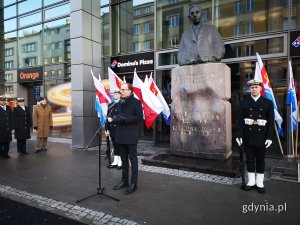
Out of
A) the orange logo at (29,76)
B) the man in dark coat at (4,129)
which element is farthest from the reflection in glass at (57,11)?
the man in dark coat at (4,129)

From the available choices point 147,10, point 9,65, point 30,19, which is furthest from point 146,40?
point 9,65

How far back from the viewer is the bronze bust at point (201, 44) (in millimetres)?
7043

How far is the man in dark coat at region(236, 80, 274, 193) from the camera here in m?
4.87

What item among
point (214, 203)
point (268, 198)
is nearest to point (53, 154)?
point (214, 203)

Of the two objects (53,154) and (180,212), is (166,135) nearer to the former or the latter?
(53,154)

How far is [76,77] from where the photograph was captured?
984cm

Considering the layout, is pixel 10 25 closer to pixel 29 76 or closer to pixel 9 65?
pixel 9 65

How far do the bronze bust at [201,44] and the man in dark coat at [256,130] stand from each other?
2305mm

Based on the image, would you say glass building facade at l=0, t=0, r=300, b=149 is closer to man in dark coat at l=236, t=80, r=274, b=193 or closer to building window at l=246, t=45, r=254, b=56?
building window at l=246, t=45, r=254, b=56

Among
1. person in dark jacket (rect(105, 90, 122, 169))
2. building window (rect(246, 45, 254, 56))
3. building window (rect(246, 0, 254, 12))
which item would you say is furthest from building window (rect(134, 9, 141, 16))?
person in dark jacket (rect(105, 90, 122, 169))

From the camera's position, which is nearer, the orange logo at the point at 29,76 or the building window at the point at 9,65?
the orange logo at the point at 29,76

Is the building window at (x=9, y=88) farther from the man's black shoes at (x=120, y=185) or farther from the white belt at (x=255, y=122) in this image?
the white belt at (x=255, y=122)

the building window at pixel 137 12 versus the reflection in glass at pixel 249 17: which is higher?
the building window at pixel 137 12

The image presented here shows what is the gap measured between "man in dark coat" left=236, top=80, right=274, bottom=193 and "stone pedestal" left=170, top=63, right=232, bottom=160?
5.32ft
